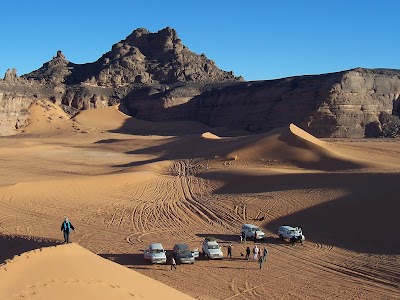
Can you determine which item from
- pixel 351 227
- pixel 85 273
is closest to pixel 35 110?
pixel 351 227

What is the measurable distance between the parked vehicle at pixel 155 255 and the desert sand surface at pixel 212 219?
9.3 inches

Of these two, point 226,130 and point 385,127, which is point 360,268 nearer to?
point 385,127

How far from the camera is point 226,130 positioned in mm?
75438

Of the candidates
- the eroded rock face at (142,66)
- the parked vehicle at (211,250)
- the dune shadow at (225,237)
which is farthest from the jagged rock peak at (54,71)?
the parked vehicle at (211,250)

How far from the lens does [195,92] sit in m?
87.8

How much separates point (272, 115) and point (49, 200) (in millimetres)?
48130

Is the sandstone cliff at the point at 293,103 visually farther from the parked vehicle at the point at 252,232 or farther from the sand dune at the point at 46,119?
the parked vehicle at the point at 252,232

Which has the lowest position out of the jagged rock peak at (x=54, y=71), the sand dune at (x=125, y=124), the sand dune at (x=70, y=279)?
the sand dune at (x=70, y=279)

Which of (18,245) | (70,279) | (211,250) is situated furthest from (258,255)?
(70,279)

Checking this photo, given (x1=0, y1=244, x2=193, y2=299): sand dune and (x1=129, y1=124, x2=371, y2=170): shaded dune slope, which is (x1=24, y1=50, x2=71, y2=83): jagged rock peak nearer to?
(x1=129, y1=124, x2=371, y2=170): shaded dune slope

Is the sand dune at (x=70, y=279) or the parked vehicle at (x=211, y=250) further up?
the sand dune at (x=70, y=279)

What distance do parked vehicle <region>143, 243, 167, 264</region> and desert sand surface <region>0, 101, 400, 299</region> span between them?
24 cm

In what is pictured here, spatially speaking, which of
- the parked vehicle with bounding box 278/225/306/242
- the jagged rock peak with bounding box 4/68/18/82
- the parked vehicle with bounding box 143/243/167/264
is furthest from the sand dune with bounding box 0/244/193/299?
the jagged rock peak with bounding box 4/68/18/82

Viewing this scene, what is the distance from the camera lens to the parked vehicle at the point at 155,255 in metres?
17.2
